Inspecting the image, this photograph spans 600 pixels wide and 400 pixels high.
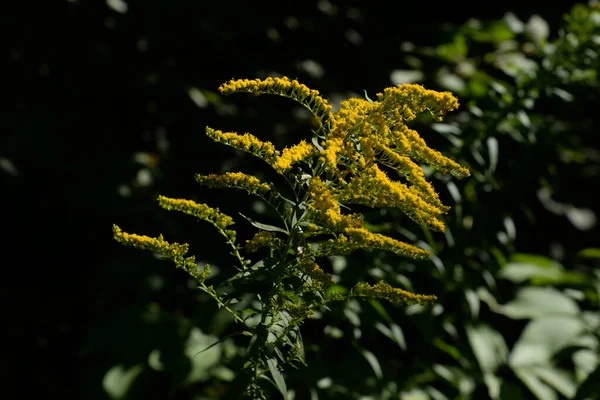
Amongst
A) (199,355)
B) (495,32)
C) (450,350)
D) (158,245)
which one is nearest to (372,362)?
(450,350)

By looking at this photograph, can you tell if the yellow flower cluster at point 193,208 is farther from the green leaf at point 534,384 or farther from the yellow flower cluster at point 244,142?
the green leaf at point 534,384

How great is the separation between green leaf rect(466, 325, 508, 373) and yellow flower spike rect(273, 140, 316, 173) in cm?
205

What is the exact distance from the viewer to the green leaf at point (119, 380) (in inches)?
114

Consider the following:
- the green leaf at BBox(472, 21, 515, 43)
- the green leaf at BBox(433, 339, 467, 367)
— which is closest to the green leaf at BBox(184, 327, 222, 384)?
the green leaf at BBox(433, 339, 467, 367)

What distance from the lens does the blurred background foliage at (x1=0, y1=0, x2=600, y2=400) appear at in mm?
2967

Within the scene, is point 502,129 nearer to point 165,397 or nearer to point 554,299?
point 554,299

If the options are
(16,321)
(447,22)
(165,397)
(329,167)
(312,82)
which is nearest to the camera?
(329,167)

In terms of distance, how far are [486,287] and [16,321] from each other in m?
2.56

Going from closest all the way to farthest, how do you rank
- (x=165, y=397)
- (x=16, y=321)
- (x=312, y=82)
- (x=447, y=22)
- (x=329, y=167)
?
(x=329, y=167) → (x=165, y=397) → (x=16, y=321) → (x=312, y=82) → (x=447, y=22)

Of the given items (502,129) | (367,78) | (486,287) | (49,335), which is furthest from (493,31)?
(49,335)

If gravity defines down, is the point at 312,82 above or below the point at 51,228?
above

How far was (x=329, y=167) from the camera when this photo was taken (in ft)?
5.04

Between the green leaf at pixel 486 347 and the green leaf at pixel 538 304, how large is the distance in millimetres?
159

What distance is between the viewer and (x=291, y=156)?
1.50m
